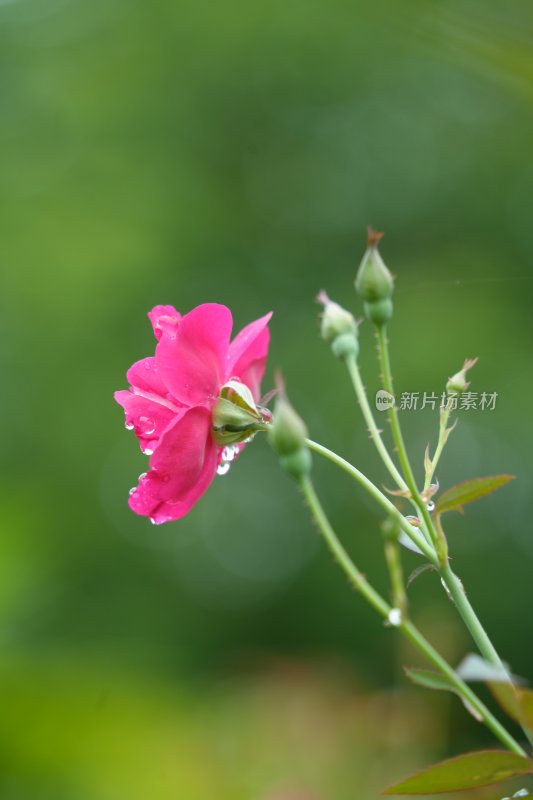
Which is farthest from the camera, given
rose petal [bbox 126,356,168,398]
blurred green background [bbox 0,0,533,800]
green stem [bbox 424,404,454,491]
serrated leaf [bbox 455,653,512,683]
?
blurred green background [bbox 0,0,533,800]

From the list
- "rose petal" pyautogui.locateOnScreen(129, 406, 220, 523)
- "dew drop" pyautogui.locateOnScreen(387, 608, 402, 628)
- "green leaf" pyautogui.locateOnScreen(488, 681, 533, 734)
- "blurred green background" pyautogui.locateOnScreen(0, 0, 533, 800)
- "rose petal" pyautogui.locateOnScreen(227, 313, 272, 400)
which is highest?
"blurred green background" pyautogui.locateOnScreen(0, 0, 533, 800)

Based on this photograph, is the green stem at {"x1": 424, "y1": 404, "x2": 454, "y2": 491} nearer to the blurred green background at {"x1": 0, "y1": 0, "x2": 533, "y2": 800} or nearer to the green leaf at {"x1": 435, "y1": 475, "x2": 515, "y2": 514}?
the green leaf at {"x1": 435, "y1": 475, "x2": 515, "y2": 514}

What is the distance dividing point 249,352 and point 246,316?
16.2ft

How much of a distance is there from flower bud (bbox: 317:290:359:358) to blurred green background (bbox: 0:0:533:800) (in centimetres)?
253

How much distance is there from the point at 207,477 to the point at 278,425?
295mm

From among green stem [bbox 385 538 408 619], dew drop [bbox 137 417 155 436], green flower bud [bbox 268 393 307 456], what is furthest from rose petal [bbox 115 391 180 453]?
green stem [bbox 385 538 408 619]

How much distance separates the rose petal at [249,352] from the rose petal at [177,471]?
67 millimetres

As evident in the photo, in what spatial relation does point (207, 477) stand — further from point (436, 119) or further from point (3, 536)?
point (436, 119)

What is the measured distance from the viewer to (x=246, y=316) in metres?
5.90

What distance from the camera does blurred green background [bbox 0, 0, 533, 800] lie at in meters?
4.13

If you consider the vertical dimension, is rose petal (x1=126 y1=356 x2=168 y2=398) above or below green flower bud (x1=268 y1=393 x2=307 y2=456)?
above

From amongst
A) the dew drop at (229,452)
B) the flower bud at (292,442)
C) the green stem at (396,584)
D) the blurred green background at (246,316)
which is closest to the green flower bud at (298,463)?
the flower bud at (292,442)

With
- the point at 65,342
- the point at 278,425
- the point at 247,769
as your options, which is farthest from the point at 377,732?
the point at 65,342

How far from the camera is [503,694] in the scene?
0.59 meters
